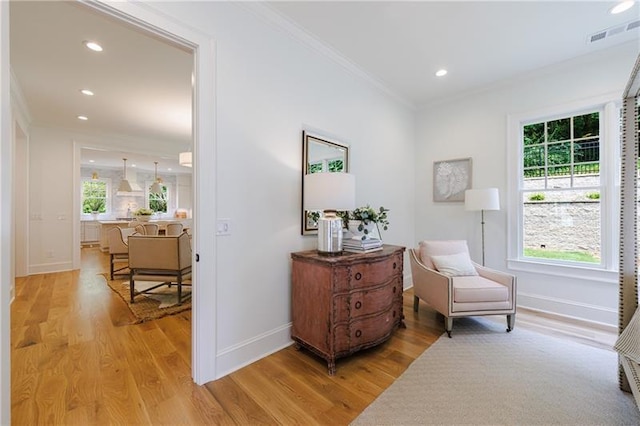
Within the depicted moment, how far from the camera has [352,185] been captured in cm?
229

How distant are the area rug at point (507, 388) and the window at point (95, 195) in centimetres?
1123

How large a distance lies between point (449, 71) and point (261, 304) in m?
3.43

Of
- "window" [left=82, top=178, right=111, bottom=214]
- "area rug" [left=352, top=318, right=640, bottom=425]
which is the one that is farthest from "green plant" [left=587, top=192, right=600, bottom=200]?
"window" [left=82, top=178, right=111, bottom=214]

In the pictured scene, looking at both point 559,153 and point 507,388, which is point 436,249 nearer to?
point 507,388

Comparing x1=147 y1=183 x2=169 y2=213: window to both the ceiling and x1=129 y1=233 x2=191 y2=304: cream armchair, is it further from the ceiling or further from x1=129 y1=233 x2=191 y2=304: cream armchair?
x1=129 y1=233 x2=191 y2=304: cream armchair

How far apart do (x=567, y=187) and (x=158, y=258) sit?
512cm

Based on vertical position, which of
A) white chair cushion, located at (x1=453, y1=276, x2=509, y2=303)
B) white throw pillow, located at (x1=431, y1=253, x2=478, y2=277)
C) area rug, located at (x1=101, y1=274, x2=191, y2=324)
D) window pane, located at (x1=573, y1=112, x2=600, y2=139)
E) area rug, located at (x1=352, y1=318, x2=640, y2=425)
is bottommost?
area rug, located at (x1=352, y1=318, x2=640, y2=425)

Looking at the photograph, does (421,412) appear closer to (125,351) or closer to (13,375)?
(125,351)

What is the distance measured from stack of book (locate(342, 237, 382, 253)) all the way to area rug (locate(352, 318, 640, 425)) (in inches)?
38.3

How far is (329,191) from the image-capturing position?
2180 mm

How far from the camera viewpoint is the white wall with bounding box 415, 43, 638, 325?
2.90m

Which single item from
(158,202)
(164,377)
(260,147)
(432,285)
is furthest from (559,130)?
(158,202)

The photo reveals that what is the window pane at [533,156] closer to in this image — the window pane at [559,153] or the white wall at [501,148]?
the window pane at [559,153]

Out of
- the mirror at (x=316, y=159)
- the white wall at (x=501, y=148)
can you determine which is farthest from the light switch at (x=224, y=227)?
the white wall at (x=501, y=148)
